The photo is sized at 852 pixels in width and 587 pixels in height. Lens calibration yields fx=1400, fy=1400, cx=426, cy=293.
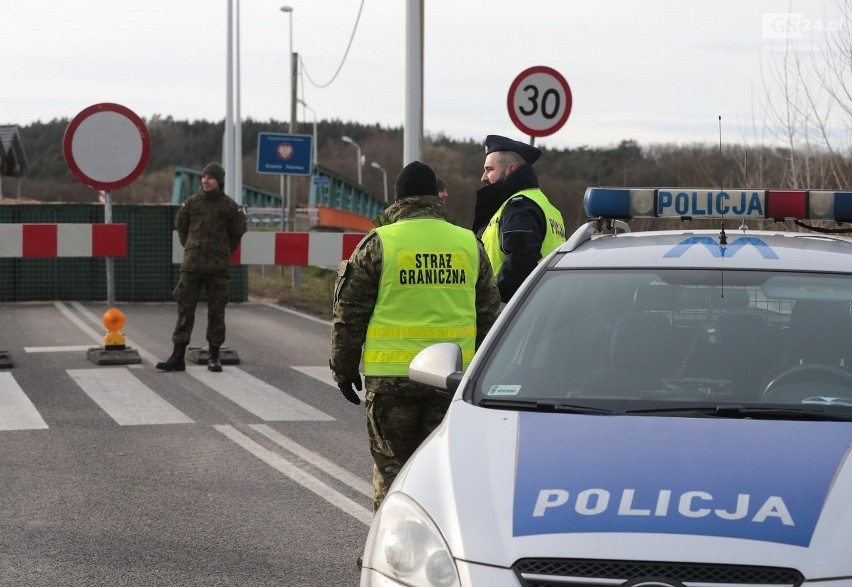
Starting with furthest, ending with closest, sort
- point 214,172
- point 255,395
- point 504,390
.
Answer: point 214,172 → point 255,395 → point 504,390

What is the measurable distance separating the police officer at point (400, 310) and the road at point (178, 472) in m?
0.67

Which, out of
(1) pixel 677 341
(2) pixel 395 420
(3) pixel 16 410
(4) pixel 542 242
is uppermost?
(4) pixel 542 242

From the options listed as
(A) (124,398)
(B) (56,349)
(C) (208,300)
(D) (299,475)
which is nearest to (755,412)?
(D) (299,475)

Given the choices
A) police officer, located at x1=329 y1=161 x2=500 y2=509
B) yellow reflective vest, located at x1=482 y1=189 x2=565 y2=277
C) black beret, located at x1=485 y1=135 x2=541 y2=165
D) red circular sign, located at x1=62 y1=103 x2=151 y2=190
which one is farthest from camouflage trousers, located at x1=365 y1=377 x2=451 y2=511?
red circular sign, located at x1=62 y1=103 x2=151 y2=190

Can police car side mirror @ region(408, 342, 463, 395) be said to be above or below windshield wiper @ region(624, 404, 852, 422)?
above

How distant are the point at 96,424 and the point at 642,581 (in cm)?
703

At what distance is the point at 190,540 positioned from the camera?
21.2ft

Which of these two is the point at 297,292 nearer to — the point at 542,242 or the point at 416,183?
the point at 542,242

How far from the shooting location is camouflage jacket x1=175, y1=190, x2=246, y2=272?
12703 millimetres

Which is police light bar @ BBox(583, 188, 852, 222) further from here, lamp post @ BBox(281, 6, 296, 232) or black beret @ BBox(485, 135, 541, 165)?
lamp post @ BBox(281, 6, 296, 232)

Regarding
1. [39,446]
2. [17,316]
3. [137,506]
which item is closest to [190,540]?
[137,506]

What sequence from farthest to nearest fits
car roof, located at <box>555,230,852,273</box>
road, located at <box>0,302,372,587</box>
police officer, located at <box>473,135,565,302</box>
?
1. police officer, located at <box>473,135,565,302</box>
2. road, located at <box>0,302,372,587</box>
3. car roof, located at <box>555,230,852,273</box>

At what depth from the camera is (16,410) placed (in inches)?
407

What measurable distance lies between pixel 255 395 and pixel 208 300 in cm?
166
